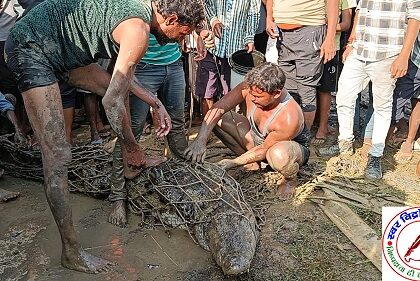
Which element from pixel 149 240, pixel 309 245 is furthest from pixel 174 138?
pixel 309 245

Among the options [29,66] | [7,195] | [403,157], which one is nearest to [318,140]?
[403,157]

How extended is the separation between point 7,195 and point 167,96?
1.71 m

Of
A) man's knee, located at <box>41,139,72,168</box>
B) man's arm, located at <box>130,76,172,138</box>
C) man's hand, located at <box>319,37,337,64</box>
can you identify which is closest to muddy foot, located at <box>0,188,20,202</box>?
man's knee, located at <box>41,139,72,168</box>

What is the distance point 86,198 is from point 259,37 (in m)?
3.21

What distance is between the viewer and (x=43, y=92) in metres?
3.21

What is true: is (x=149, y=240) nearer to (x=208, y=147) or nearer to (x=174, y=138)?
(x=174, y=138)

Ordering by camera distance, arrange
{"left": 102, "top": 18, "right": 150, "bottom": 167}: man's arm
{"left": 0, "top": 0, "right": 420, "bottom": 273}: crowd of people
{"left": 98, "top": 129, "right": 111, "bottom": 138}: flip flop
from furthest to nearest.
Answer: {"left": 98, "top": 129, "right": 111, "bottom": 138}: flip flop → {"left": 0, "top": 0, "right": 420, "bottom": 273}: crowd of people → {"left": 102, "top": 18, "right": 150, "bottom": 167}: man's arm

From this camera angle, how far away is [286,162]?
14.4ft

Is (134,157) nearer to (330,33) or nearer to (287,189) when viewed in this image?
(287,189)

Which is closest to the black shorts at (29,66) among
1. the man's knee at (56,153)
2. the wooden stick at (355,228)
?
the man's knee at (56,153)

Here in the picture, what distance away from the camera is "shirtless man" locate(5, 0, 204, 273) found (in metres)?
3.14

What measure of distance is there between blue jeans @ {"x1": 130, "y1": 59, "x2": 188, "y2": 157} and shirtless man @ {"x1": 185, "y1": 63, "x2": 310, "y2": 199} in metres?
0.21

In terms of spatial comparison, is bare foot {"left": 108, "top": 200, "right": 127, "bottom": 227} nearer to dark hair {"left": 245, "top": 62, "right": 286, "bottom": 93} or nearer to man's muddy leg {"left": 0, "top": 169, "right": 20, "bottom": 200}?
man's muddy leg {"left": 0, "top": 169, "right": 20, "bottom": 200}

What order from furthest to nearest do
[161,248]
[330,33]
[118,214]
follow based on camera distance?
[330,33], [118,214], [161,248]
